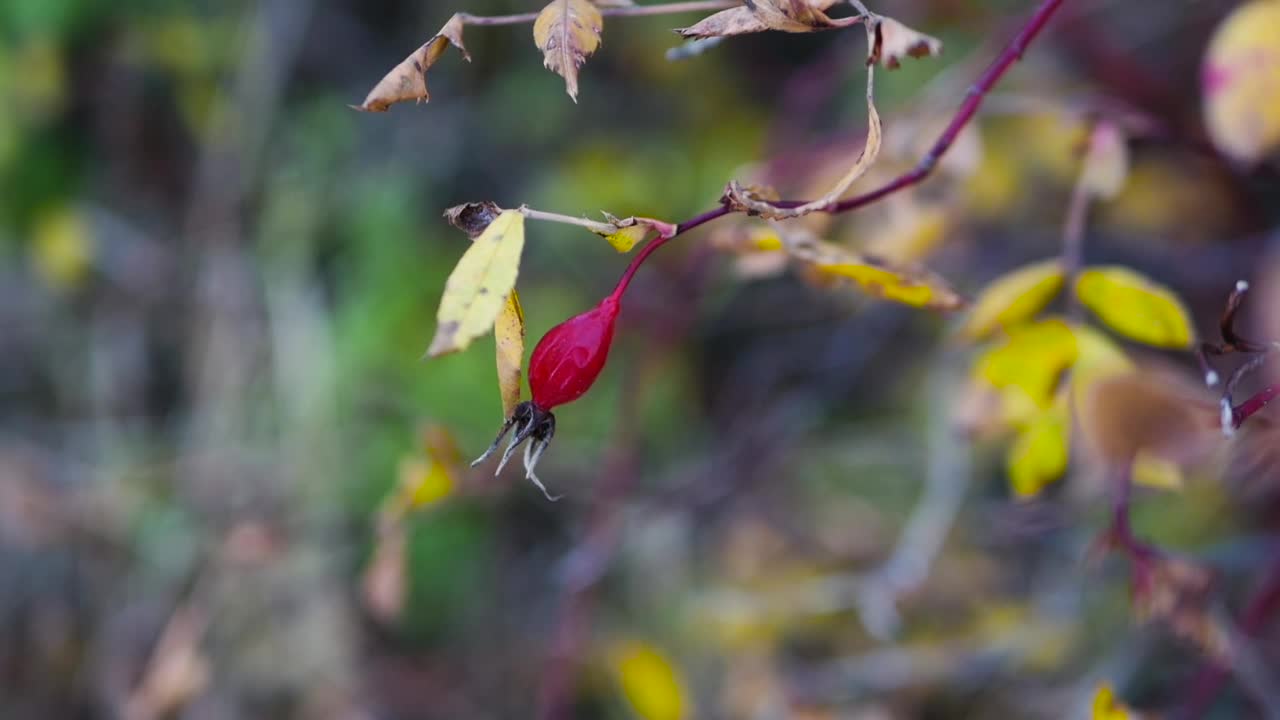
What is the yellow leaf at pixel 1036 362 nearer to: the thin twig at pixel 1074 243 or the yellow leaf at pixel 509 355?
the thin twig at pixel 1074 243

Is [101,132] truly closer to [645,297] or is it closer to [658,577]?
[645,297]

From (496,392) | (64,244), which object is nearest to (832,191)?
(496,392)

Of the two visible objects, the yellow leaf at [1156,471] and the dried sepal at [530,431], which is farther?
the yellow leaf at [1156,471]

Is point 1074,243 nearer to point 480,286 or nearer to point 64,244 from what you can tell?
point 480,286

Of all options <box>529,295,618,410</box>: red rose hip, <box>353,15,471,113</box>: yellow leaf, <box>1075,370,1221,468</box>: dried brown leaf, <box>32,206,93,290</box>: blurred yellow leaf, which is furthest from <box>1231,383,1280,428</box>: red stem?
<box>32,206,93,290</box>: blurred yellow leaf

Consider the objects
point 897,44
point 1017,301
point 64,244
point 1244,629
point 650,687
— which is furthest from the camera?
point 64,244

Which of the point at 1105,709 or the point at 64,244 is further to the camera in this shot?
the point at 64,244

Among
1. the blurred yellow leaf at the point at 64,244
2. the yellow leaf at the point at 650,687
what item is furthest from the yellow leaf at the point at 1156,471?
the blurred yellow leaf at the point at 64,244

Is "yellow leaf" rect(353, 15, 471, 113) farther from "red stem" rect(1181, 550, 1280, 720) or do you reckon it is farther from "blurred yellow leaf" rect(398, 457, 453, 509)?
"red stem" rect(1181, 550, 1280, 720)
